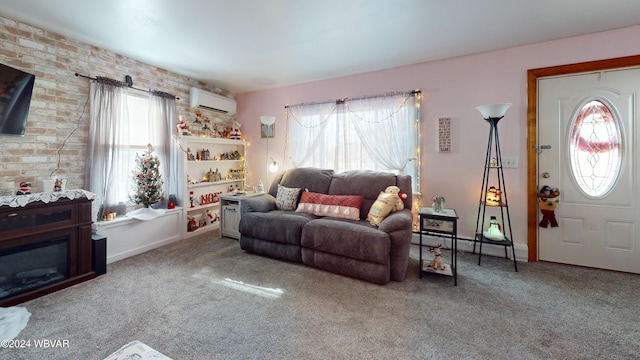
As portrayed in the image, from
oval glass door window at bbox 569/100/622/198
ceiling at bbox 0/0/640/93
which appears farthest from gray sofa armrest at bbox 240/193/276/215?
oval glass door window at bbox 569/100/622/198

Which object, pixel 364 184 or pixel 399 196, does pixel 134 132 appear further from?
pixel 399 196

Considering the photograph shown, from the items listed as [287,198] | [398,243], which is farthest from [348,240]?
[287,198]

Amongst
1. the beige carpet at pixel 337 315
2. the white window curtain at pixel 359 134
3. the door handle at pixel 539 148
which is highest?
the white window curtain at pixel 359 134

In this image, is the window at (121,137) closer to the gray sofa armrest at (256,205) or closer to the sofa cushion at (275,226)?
the gray sofa armrest at (256,205)

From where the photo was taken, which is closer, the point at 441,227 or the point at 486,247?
the point at 441,227

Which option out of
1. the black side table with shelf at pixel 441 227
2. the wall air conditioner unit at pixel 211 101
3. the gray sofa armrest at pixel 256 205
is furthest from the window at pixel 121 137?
the black side table with shelf at pixel 441 227

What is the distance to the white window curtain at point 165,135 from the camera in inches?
139

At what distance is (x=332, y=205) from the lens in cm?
317

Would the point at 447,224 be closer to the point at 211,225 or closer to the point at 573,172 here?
the point at 573,172

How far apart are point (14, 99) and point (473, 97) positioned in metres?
4.78

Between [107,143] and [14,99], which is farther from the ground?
[14,99]

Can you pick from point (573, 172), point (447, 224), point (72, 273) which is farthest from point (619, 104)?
point (72, 273)

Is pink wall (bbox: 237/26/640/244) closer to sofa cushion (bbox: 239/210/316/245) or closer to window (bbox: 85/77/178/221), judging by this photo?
sofa cushion (bbox: 239/210/316/245)

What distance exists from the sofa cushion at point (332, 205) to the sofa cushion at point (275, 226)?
Answer: 0.16 meters
